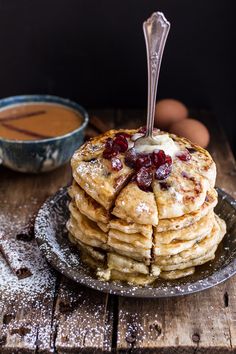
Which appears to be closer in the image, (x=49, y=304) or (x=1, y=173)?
(x=49, y=304)

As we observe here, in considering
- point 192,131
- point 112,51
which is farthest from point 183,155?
point 112,51

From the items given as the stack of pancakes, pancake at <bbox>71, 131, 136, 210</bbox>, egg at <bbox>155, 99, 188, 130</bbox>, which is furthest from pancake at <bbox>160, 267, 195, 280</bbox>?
egg at <bbox>155, 99, 188, 130</bbox>

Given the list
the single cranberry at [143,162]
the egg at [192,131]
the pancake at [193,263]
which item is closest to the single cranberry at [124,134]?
the single cranberry at [143,162]

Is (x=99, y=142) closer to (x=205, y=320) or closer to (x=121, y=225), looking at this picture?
(x=121, y=225)

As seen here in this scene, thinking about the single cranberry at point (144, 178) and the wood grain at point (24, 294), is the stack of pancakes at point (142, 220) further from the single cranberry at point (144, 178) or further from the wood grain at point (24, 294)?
the wood grain at point (24, 294)

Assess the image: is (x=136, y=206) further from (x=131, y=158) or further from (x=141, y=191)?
(x=131, y=158)

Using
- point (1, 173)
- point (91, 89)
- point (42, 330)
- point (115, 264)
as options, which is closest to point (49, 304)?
point (42, 330)
